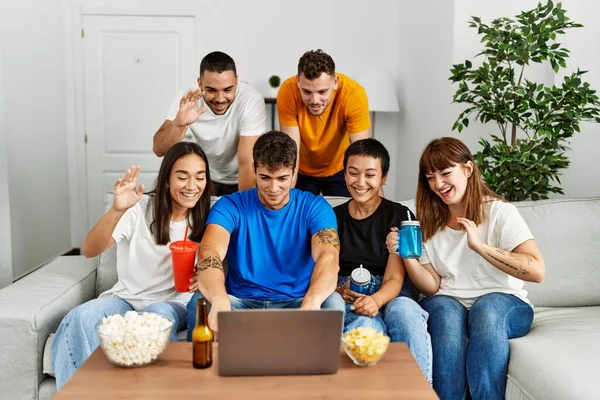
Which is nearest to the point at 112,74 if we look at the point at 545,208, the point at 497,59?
the point at 497,59

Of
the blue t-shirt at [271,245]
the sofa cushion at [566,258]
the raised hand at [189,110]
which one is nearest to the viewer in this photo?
the blue t-shirt at [271,245]

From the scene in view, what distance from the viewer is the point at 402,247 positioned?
7.20ft

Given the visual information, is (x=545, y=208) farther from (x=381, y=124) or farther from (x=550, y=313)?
(x=381, y=124)

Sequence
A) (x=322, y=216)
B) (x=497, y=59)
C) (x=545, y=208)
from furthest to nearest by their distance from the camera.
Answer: (x=497, y=59) → (x=545, y=208) → (x=322, y=216)

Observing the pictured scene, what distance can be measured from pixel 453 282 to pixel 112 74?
3.65m

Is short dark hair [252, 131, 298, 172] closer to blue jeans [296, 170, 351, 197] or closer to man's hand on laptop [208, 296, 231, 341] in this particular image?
man's hand on laptop [208, 296, 231, 341]

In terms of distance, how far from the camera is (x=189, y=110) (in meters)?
2.79

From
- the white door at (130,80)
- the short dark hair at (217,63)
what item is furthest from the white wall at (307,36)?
the short dark hair at (217,63)

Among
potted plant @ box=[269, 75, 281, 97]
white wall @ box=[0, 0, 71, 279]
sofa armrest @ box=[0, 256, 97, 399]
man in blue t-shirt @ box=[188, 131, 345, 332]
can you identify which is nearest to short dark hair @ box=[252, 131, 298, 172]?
man in blue t-shirt @ box=[188, 131, 345, 332]

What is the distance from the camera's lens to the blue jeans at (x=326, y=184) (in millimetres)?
3322

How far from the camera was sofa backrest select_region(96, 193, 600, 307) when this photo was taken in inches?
106

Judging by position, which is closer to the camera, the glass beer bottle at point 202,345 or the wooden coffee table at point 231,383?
the wooden coffee table at point 231,383

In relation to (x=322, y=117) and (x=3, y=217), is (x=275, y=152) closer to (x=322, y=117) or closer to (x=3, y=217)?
(x=322, y=117)

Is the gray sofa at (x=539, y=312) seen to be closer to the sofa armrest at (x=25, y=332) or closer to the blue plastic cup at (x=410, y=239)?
the sofa armrest at (x=25, y=332)
